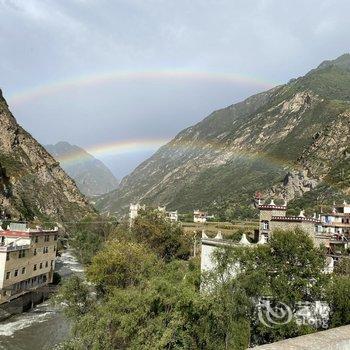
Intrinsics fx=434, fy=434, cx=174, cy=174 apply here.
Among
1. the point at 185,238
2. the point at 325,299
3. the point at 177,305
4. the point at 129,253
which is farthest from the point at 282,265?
the point at 185,238

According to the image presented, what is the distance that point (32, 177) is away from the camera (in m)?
156

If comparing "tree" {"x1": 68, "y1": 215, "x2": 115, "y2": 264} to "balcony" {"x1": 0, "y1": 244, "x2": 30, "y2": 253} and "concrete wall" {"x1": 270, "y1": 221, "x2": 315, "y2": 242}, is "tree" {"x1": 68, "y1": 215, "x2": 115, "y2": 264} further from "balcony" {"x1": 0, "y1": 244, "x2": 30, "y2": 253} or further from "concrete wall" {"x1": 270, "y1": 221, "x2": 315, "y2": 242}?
"concrete wall" {"x1": 270, "y1": 221, "x2": 315, "y2": 242}

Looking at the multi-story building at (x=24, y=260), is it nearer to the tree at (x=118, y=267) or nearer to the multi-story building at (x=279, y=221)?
the tree at (x=118, y=267)

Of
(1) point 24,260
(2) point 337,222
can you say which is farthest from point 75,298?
(2) point 337,222

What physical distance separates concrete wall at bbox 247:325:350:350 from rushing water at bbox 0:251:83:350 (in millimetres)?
31691


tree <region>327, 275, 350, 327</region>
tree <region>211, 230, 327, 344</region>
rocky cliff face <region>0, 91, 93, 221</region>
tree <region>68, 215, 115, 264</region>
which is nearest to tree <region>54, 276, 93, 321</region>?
tree <region>211, 230, 327, 344</region>

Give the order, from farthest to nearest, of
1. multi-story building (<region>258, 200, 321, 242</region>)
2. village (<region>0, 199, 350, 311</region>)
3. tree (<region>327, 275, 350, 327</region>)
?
1. village (<region>0, 199, 350, 311</region>)
2. multi-story building (<region>258, 200, 321, 242</region>)
3. tree (<region>327, 275, 350, 327</region>)

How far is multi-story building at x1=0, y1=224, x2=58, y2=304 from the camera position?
4997 centimetres

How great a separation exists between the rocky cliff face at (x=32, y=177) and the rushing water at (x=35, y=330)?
75.6 meters

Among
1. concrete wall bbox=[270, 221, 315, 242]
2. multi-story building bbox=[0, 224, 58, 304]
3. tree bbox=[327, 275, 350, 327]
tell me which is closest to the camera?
tree bbox=[327, 275, 350, 327]

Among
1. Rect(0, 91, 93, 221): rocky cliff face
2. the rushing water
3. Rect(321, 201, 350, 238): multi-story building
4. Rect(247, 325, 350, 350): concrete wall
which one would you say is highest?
Rect(0, 91, 93, 221): rocky cliff face

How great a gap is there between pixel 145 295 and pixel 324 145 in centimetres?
17615
